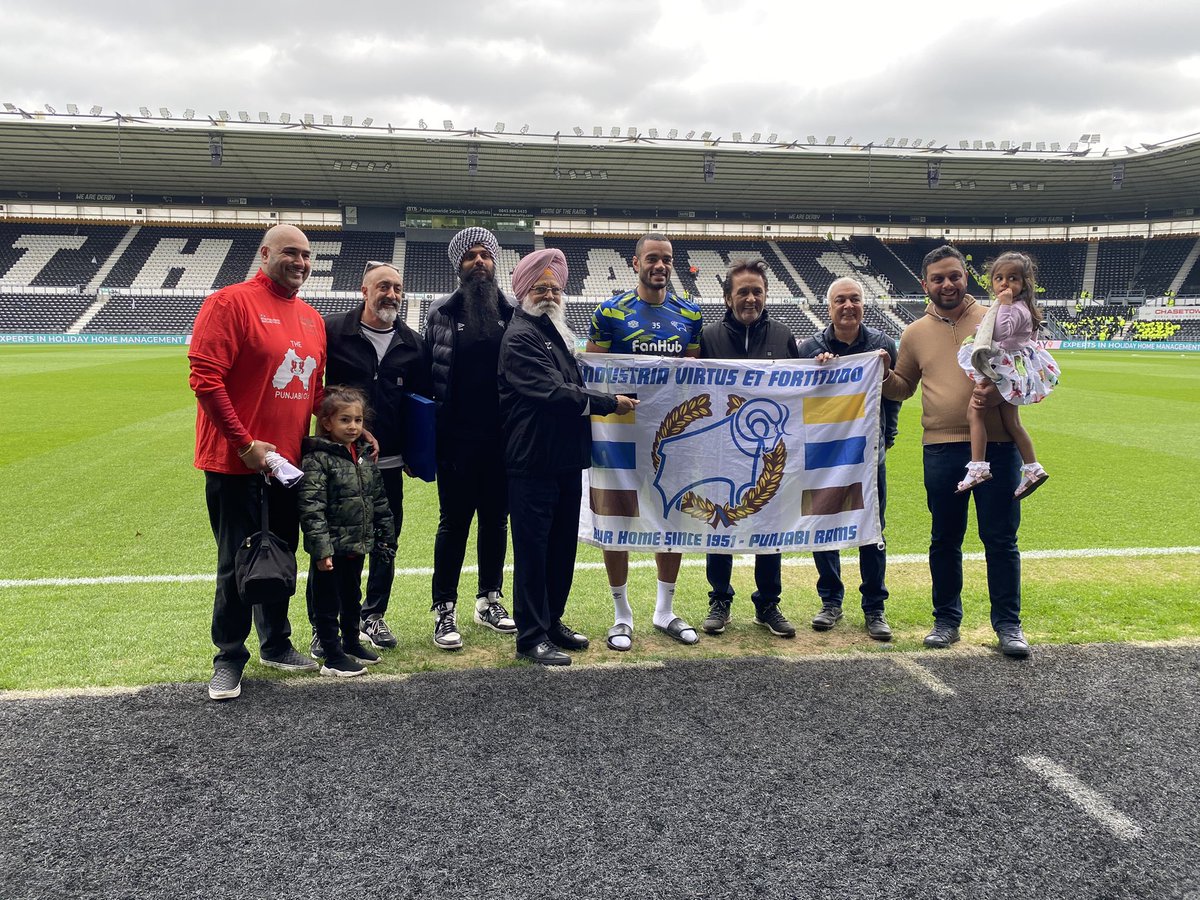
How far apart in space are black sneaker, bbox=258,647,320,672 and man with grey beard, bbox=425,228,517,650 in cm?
62

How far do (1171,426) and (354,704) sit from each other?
13.7 metres

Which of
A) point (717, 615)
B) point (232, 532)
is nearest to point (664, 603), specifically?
point (717, 615)

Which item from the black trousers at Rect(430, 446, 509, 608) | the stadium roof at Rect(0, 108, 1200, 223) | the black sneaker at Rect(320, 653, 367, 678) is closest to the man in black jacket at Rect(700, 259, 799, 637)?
the black trousers at Rect(430, 446, 509, 608)

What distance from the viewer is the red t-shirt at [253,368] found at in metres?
3.19

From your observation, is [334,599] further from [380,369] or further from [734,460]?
[734,460]

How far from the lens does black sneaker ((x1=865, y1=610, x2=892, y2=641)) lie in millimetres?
4047

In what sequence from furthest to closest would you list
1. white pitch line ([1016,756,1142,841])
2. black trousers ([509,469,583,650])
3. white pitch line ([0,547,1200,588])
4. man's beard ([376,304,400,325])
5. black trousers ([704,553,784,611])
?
white pitch line ([0,547,1200,588]) < black trousers ([704,553,784,611]) < man's beard ([376,304,400,325]) < black trousers ([509,469,583,650]) < white pitch line ([1016,756,1142,841])

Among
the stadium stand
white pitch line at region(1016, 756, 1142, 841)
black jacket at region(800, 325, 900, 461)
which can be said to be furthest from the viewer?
the stadium stand

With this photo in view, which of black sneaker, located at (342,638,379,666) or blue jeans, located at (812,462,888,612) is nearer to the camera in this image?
black sneaker, located at (342,638,379,666)

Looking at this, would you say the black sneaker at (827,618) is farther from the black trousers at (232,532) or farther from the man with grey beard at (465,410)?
the black trousers at (232,532)

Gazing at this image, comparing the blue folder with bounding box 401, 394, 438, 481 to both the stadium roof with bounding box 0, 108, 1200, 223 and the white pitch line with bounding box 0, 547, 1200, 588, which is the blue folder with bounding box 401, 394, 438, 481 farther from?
the stadium roof with bounding box 0, 108, 1200, 223

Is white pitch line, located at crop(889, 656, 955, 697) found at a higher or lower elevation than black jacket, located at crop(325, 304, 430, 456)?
lower

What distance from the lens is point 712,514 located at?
4293 mm

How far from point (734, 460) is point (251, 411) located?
251 centimetres
